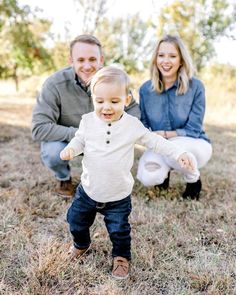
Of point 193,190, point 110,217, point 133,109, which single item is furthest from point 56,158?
point 110,217

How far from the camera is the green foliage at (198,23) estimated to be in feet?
51.4

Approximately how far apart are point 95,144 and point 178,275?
87 cm

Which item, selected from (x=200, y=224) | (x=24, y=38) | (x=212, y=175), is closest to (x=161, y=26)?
(x=24, y=38)

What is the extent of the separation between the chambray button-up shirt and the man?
163 millimetres

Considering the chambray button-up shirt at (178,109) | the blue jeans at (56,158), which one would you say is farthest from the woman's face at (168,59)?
the blue jeans at (56,158)

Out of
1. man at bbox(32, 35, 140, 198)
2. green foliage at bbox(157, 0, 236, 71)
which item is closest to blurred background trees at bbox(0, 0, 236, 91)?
green foliage at bbox(157, 0, 236, 71)

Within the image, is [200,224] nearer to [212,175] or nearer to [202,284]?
[202,284]

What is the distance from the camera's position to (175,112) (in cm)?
344

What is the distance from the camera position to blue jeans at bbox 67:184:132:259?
7.00ft

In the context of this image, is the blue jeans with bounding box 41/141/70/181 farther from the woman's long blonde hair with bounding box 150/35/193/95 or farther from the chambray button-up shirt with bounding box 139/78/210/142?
the woman's long blonde hair with bounding box 150/35/193/95

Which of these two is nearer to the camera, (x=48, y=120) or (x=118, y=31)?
(x=48, y=120)

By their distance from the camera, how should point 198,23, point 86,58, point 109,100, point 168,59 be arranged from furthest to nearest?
point 198,23
point 168,59
point 86,58
point 109,100

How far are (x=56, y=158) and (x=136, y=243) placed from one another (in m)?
1.16

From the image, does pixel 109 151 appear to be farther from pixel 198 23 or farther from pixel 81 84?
pixel 198 23
